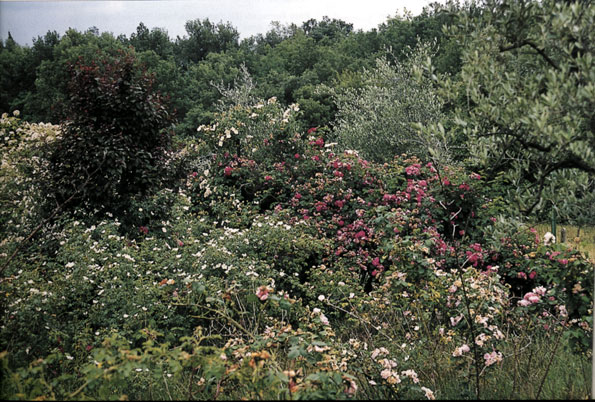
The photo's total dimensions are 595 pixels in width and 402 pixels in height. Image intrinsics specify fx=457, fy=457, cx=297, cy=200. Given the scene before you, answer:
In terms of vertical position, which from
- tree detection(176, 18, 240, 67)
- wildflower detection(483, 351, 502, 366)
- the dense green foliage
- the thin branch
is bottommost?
wildflower detection(483, 351, 502, 366)

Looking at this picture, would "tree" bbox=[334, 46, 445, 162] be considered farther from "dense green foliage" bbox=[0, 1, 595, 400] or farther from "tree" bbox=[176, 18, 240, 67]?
"tree" bbox=[176, 18, 240, 67]

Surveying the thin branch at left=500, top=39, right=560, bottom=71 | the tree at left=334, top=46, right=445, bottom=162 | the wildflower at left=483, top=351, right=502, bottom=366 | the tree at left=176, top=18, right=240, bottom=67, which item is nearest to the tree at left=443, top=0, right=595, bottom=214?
the thin branch at left=500, top=39, right=560, bottom=71

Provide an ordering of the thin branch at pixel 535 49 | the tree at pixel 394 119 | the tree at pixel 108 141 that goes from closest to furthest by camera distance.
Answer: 1. the thin branch at pixel 535 49
2. the tree at pixel 108 141
3. the tree at pixel 394 119

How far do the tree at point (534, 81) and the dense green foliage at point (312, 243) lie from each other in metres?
0.01

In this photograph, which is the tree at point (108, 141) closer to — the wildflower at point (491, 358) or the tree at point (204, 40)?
the wildflower at point (491, 358)

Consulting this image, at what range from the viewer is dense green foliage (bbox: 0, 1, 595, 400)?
2.34 m

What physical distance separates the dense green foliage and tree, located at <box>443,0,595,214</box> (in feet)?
0.05

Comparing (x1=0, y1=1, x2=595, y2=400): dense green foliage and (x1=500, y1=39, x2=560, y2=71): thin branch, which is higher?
(x1=500, y1=39, x2=560, y2=71): thin branch

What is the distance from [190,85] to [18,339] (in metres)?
16.4

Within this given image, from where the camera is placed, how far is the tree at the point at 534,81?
2.10 meters

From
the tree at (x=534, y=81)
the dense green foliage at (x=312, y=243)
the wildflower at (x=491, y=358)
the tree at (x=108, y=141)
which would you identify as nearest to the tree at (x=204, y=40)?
the dense green foliage at (x=312, y=243)

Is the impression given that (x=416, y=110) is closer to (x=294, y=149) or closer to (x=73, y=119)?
(x=294, y=149)

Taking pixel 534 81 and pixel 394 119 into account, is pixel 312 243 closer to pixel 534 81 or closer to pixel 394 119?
pixel 534 81

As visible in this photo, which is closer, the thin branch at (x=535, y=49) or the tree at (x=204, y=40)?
the thin branch at (x=535, y=49)
